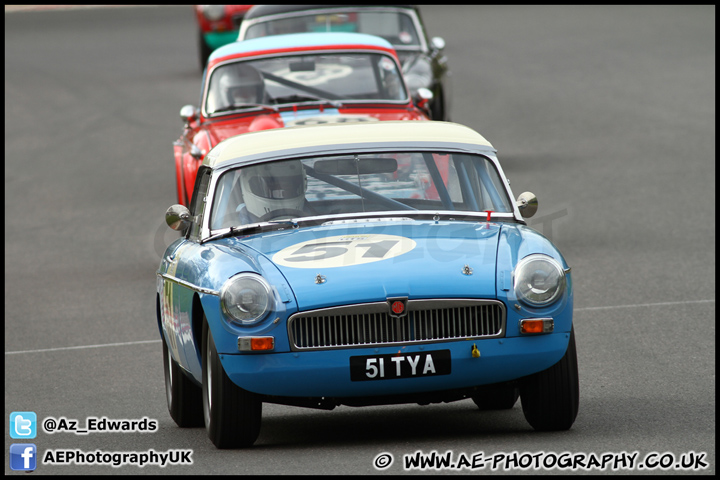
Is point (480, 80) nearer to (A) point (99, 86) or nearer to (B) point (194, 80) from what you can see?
(B) point (194, 80)

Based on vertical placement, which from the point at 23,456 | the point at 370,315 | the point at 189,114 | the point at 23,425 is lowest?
the point at 23,425

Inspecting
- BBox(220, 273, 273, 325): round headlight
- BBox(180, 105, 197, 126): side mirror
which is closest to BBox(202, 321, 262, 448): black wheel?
BBox(220, 273, 273, 325): round headlight

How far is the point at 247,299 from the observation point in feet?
19.5

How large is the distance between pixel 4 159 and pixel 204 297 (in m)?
15.0

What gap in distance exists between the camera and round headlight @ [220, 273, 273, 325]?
5934 mm

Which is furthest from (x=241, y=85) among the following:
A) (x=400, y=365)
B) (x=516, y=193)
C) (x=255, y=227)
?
(x=400, y=365)

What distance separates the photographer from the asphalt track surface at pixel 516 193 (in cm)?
640

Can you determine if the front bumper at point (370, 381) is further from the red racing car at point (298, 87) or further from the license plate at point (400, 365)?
the red racing car at point (298, 87)

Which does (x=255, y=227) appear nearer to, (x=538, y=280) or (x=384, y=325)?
(x=384, y=325)

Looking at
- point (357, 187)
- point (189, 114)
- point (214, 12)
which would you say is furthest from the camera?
point (214, 12)

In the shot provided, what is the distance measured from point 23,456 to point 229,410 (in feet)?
3.67

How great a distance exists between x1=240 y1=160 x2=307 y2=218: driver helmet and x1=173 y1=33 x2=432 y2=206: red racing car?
180 inches

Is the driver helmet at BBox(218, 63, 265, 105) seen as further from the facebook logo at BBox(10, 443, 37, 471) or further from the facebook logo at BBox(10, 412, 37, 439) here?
the facebook logo at BBox(10, 443, 37, 471)

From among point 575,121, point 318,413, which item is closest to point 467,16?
point 575,121
